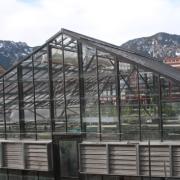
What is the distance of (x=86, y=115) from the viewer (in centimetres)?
3052

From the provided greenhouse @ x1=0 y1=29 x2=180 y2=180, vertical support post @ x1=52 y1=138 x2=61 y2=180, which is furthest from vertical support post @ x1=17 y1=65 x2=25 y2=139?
vertical support post @ x1=52 y1=138 x2=61 y2=180

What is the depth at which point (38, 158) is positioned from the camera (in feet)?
103

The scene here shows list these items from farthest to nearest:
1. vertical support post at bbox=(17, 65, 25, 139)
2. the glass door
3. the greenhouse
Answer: vertical support post at bbox=(17, 65, 25, 139)
the glass door
the greenhouse

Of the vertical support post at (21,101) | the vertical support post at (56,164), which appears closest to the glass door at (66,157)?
the vertical support post at (56,164)

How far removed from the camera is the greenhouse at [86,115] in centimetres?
2808

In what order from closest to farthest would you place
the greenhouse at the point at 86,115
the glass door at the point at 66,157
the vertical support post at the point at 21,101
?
1. the greenhouse at the point at 86,115
2. the glass door at the point at 66,157
3. the vertical support post at the point at 21,101

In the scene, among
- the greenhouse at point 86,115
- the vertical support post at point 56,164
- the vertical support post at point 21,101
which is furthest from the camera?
the vertical support post at point 21,101

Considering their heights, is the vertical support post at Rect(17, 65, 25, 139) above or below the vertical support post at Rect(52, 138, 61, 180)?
above

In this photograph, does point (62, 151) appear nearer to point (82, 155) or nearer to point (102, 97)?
point (82, 155)

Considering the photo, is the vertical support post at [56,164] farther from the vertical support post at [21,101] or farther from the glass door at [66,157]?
the vertical support post at [21,101]

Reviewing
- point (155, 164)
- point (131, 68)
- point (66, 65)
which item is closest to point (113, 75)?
point (131, 68)

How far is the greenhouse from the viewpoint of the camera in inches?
1105

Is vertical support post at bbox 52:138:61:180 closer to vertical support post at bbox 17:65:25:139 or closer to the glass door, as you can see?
the glass door

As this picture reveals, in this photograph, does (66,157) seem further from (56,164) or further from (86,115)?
(86,115)
